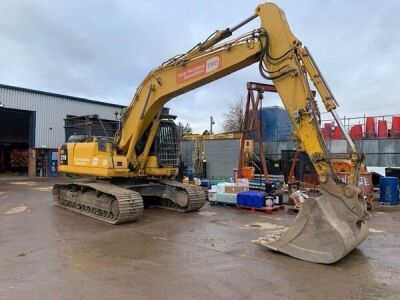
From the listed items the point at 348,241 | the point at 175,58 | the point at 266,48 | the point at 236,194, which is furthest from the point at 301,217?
the point at 236,194

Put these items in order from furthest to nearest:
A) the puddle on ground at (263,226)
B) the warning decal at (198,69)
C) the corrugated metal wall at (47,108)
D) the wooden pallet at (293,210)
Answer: the corrugated metal wall at (47,108) → the wooden pallet at (293,210) → the puddle on ground at (263,226) → the warning decal at (198,69)

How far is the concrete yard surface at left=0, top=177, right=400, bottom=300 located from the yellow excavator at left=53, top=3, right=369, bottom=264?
0.49 m

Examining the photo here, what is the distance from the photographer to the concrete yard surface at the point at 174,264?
532cm

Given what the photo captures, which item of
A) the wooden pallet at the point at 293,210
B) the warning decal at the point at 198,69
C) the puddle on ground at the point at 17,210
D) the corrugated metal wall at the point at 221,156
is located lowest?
the puddle on ground at the point at 17,210

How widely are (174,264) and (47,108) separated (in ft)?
95.1

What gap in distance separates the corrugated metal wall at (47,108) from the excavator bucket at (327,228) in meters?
28.1

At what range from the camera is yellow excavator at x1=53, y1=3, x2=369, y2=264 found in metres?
6.66

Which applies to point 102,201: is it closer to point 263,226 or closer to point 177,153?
point 177,153

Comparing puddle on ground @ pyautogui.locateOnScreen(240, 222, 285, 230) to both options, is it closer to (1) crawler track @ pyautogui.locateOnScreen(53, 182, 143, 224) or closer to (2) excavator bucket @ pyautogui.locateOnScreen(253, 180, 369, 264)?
(1) crawler track @ pyautogui.locateOnScreen(53, 182, 143, 224)

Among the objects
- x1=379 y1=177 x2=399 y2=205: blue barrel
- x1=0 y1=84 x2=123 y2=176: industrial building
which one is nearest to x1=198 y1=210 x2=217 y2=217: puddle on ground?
x1=379 y1=177 x2=399 y2=205: blue barrel

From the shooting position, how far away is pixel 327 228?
6.52m

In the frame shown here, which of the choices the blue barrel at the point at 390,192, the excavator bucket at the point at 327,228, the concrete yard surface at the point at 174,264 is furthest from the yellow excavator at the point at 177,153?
the blue barrel at the point at 390,192

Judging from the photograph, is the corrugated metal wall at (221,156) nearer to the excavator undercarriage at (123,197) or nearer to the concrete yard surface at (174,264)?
the excavator undercarriage at (123,197)

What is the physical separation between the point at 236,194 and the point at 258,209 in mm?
1126
